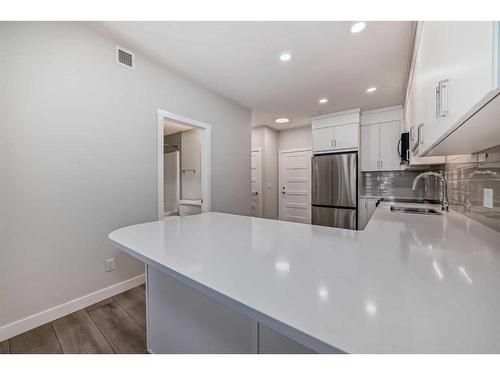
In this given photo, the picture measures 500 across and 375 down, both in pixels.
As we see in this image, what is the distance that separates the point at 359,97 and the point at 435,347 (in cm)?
364

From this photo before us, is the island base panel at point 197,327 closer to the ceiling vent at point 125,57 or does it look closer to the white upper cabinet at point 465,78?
the white upper cabinet at point 465,78

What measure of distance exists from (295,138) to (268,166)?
955mm

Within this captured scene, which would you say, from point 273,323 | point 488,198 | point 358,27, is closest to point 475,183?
point 488,198

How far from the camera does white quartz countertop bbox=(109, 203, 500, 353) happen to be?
1.32ft

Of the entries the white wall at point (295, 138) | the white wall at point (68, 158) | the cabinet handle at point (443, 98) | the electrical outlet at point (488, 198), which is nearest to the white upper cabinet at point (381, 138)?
the white wall at point (295, 138)

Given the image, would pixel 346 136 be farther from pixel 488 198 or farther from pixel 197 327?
pixel 197 327

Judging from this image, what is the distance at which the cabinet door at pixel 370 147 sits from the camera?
12.5 feet

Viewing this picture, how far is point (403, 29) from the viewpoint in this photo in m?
1.85

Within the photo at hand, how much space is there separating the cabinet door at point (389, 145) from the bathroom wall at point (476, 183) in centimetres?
150

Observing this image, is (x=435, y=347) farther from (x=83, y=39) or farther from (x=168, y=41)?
(x=83, y=39)

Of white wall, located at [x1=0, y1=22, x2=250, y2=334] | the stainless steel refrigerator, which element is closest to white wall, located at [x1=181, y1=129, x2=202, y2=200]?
white wall, located at [x1=0, y1=22, x2=250, y2=334]

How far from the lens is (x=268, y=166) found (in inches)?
200

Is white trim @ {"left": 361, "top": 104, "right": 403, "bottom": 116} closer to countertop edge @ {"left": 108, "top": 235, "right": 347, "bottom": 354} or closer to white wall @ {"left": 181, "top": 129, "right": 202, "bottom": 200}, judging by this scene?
white wall @ {"left": 181, "top": 129, "right": 202, "bottom": 200}

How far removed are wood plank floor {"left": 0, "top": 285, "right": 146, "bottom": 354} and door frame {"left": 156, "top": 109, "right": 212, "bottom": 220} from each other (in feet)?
3.21
